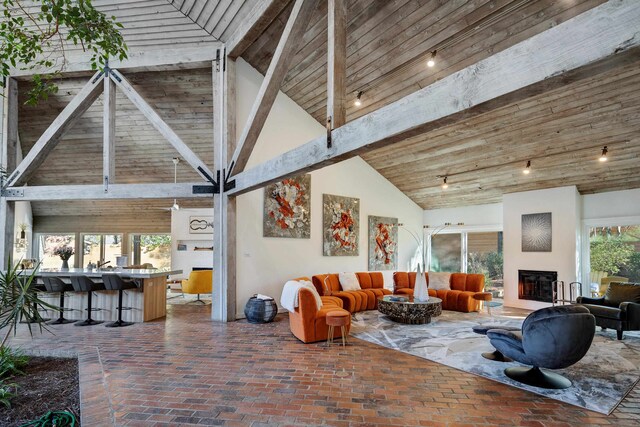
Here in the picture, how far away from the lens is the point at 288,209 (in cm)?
779

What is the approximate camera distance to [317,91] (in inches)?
293

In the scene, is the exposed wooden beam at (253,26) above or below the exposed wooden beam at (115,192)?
above

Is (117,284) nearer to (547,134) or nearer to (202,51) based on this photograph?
(202,51)

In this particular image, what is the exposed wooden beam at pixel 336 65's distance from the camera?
11.9 ft

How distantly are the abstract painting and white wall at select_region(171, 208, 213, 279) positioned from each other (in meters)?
8.67

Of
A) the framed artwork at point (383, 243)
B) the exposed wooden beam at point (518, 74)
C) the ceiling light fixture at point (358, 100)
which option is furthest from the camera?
the framed artwork at point (383, 243)

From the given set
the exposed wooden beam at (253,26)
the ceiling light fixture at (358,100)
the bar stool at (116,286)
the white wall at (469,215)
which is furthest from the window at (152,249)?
the white wall at (469,215)

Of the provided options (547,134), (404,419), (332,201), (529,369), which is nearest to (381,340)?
(529,369)

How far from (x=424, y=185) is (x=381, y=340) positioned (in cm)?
520

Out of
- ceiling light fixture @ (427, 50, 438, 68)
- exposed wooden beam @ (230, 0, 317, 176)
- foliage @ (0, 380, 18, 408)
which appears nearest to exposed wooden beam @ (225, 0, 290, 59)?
exposed wooden beam @ (230, 0, 317, 176)

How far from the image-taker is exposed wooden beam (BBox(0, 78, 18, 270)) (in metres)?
7.04

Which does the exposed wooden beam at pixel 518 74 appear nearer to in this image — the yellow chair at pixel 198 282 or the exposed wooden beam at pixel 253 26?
the exposed wooden beam at pixel 253 26

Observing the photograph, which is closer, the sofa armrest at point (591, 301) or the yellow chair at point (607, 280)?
the sofa armrest at point (591, 301)

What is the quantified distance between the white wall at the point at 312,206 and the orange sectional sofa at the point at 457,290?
1.15 m
